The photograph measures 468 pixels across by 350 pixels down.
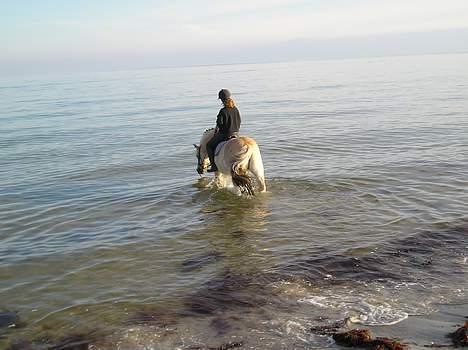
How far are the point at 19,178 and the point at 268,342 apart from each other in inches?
474

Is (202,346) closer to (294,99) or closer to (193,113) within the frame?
(193,113)

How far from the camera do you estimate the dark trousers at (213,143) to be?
12.5 meters

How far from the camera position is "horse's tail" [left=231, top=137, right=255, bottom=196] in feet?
37.5

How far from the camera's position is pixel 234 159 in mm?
11516

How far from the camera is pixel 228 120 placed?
12.1 m

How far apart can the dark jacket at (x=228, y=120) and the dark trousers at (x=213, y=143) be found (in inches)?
5.3

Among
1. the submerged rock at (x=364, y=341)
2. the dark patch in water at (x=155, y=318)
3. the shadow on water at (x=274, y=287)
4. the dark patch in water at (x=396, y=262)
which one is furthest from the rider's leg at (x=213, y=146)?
the submerged rock at (x=364, y=341)

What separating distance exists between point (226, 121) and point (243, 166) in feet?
4.20

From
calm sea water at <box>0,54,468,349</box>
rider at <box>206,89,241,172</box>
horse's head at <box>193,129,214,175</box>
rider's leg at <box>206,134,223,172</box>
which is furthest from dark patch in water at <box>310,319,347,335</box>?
horse's head at <box>193,129,214,175</box>

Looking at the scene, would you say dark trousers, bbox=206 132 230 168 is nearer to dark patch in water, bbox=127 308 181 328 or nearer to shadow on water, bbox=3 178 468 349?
shadow on water, bbox=3 178 468 349

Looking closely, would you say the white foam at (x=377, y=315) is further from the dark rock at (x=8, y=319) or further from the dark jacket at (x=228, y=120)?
the dark jacket at (x=228, y=120)

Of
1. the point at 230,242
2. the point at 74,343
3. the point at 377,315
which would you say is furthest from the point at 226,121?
the point at 74,343

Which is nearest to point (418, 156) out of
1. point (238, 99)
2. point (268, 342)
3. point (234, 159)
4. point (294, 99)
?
point (234, 159)

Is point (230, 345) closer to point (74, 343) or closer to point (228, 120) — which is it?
point (74, 343)
